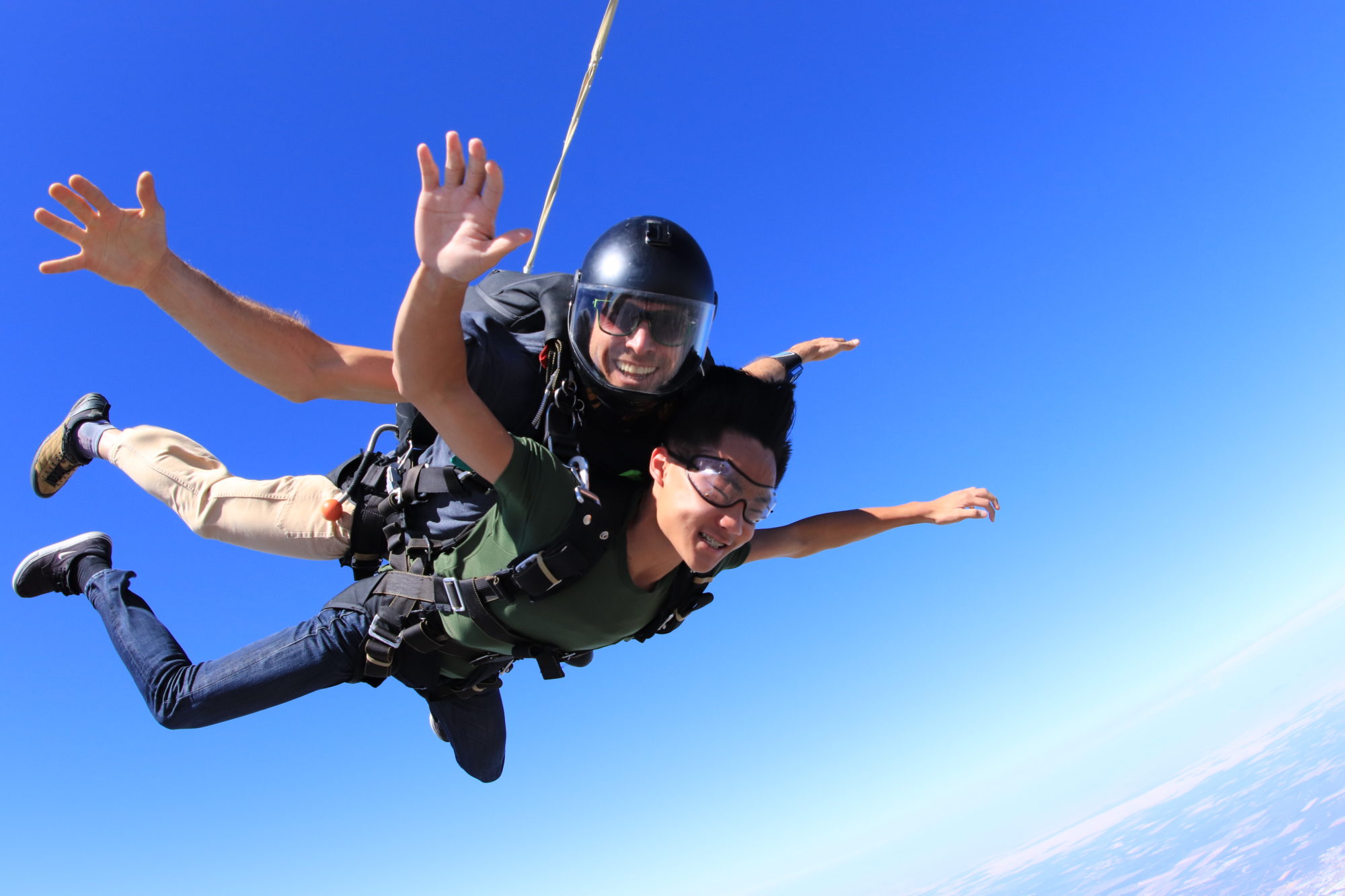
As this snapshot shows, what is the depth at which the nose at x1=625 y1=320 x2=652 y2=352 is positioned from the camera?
2.54 metres

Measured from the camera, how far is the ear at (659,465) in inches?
104

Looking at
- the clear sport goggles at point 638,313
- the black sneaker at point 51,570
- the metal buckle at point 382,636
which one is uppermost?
the black sneaker at point 51,570

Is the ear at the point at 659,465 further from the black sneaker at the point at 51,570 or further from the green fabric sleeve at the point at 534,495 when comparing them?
the black sneaker at the point at 51,570

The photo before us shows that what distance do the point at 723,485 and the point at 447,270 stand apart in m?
1.16

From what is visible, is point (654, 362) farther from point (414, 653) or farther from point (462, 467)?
point (414, 653)

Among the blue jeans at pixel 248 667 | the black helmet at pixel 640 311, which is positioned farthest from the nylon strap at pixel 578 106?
the blue jeans at pixel 248 667

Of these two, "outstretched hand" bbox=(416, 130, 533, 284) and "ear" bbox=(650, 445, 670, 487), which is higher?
"outstretched hand" bbox=(416, 130, 533, 284)

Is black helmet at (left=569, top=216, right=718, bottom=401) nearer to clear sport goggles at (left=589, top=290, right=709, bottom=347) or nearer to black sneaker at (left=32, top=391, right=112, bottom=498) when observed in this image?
clear sport goggles at (left=589, top=290, right=709, bottom=347)

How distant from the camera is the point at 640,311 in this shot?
2582 millimetres

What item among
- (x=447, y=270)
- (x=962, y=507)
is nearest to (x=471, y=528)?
(x=447, y=270)

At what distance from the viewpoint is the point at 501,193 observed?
179 centimetres

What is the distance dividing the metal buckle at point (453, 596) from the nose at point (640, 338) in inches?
39.5

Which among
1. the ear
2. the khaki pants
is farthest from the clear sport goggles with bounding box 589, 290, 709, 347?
the khaki pants

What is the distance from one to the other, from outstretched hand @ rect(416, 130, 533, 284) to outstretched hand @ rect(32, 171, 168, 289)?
0.93 meters
